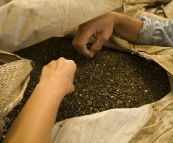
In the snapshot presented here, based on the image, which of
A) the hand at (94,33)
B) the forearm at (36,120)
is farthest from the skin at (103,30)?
the forearm at (36,120)

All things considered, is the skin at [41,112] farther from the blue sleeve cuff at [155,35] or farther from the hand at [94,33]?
the blue sleeve cuff at [155,35]

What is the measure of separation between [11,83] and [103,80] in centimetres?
33

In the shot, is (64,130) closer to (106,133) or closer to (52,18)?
(106,133)

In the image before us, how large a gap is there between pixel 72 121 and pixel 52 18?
1.05 feet

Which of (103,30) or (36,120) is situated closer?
(36,120)

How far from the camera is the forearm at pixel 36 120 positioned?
0.47 meters

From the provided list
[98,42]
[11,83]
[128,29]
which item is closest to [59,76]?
[11,83]

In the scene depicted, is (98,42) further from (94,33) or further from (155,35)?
(155,35)

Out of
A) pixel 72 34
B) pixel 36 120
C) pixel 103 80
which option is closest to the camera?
pixel 36 120

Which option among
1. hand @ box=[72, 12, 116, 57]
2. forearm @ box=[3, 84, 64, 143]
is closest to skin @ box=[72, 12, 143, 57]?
hand @ box=[72, 12, 116, 57]

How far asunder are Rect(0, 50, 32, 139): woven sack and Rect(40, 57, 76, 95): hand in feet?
0.16

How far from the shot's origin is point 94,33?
2.77ft

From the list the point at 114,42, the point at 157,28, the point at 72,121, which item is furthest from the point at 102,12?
the point at 72,121

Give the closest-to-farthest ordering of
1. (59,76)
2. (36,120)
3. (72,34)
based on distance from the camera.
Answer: (36,120) < (59,76) < (72,34)
